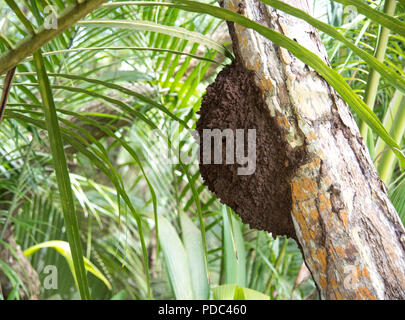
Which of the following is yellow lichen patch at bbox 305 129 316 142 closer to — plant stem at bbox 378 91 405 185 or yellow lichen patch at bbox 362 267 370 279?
yellow lichen patch at bbox 362 267 370 279

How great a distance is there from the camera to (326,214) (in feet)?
1.26

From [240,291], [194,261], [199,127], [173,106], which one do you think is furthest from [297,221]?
[173,106]

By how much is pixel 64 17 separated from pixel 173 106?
0.83 m

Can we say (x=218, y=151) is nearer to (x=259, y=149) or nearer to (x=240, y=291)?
(x=259, y=149)

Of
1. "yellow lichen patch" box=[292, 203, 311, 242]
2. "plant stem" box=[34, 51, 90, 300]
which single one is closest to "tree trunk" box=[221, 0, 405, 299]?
"yellow lichen patch" box=[292, 203, 311, 242]

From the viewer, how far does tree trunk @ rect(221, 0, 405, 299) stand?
37 cm

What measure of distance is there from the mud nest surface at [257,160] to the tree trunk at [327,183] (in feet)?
0.05

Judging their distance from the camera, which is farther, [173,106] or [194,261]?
[173,106]

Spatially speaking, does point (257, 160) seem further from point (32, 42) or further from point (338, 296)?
point (32, 42)

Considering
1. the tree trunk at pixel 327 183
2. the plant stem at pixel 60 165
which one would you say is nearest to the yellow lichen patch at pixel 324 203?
the tree trunk at pixel 327 183

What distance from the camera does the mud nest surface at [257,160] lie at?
429 mm

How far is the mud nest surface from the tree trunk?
14 mm
